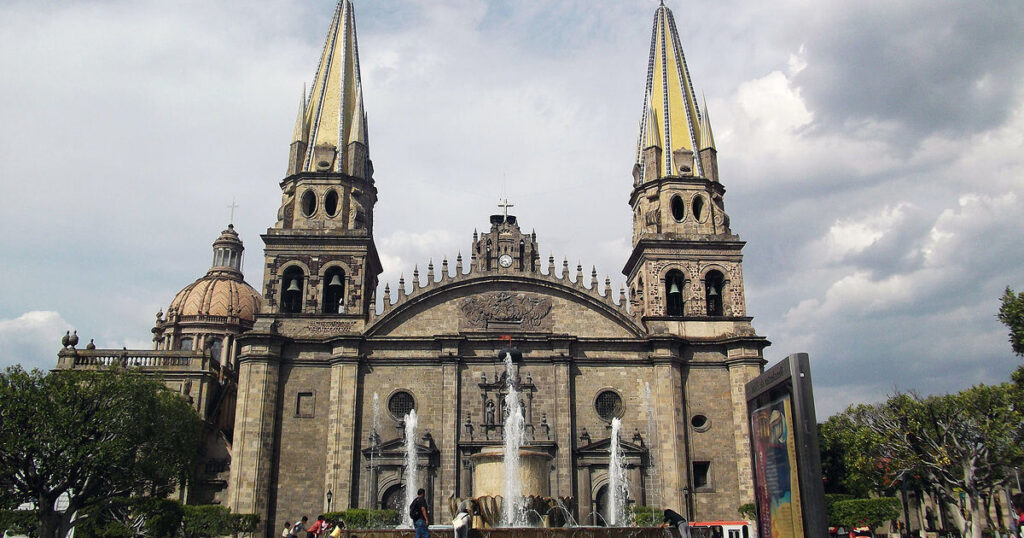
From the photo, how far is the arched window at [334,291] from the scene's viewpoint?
38.0 metres

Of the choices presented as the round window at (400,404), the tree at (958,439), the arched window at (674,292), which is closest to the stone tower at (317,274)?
the round window at (400,404)

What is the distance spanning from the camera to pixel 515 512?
64.6 feet

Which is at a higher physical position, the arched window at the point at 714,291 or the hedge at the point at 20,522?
the arched window at the point at 714,291

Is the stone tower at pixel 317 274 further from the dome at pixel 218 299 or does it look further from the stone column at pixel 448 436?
the dome at pixel 218 299

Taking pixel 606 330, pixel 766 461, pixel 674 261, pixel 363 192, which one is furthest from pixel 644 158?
pixel 766 461

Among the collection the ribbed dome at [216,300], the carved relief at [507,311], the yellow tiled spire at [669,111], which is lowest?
the carved relief at [507,311]

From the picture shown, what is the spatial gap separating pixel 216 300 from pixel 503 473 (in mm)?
42657

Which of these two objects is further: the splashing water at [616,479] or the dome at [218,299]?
the dome at [218,299]

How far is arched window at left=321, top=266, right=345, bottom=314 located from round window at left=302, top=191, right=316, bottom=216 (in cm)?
342

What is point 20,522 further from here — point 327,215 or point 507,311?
point 507,311

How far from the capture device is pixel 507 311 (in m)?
37.3

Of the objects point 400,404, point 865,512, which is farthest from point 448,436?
point 865,512

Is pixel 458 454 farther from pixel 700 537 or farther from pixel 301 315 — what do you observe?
pixel 700 537

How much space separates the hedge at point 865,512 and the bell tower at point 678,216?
9.51 m
